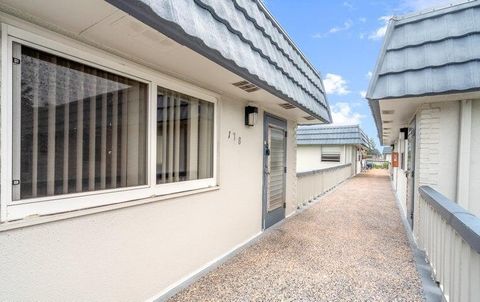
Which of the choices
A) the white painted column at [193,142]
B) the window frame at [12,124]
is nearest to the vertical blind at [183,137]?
the white painted column at [193,142]

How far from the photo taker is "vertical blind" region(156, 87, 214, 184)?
2879 mm

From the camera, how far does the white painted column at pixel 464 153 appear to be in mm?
3857

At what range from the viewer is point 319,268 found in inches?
140

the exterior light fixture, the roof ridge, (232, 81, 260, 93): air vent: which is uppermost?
the roof ridge

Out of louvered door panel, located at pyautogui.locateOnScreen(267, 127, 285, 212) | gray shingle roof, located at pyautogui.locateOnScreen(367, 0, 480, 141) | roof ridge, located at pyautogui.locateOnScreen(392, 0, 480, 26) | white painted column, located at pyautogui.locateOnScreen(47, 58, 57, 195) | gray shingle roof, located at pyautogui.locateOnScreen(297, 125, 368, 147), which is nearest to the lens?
white painted column, located at pyautogui.locateOnScreen(47, 58, 57, 195)

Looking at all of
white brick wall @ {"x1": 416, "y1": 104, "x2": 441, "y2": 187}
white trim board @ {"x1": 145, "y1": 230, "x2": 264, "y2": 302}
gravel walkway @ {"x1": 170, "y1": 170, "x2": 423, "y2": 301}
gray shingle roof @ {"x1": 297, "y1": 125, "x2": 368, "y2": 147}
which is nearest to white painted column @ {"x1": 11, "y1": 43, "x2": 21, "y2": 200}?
white trim board @ {"x1": 145, "y1": 230, "x2": 264, "y2": 302}

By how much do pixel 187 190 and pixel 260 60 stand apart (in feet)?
6.27

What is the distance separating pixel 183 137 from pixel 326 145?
51.0 ft

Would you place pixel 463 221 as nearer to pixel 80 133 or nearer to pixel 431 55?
pixel 431 55

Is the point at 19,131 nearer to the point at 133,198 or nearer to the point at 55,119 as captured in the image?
the point at 55,119

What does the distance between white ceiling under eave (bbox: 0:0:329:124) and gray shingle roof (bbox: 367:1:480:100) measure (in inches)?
103

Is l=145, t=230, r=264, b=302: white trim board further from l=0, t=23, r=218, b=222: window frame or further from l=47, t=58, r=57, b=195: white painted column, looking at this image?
l=47, t=58, r=57, b=195: white painted column

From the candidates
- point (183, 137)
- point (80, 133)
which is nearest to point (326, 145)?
point (183, 137)

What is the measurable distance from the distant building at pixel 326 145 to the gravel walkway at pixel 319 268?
11.6 m
